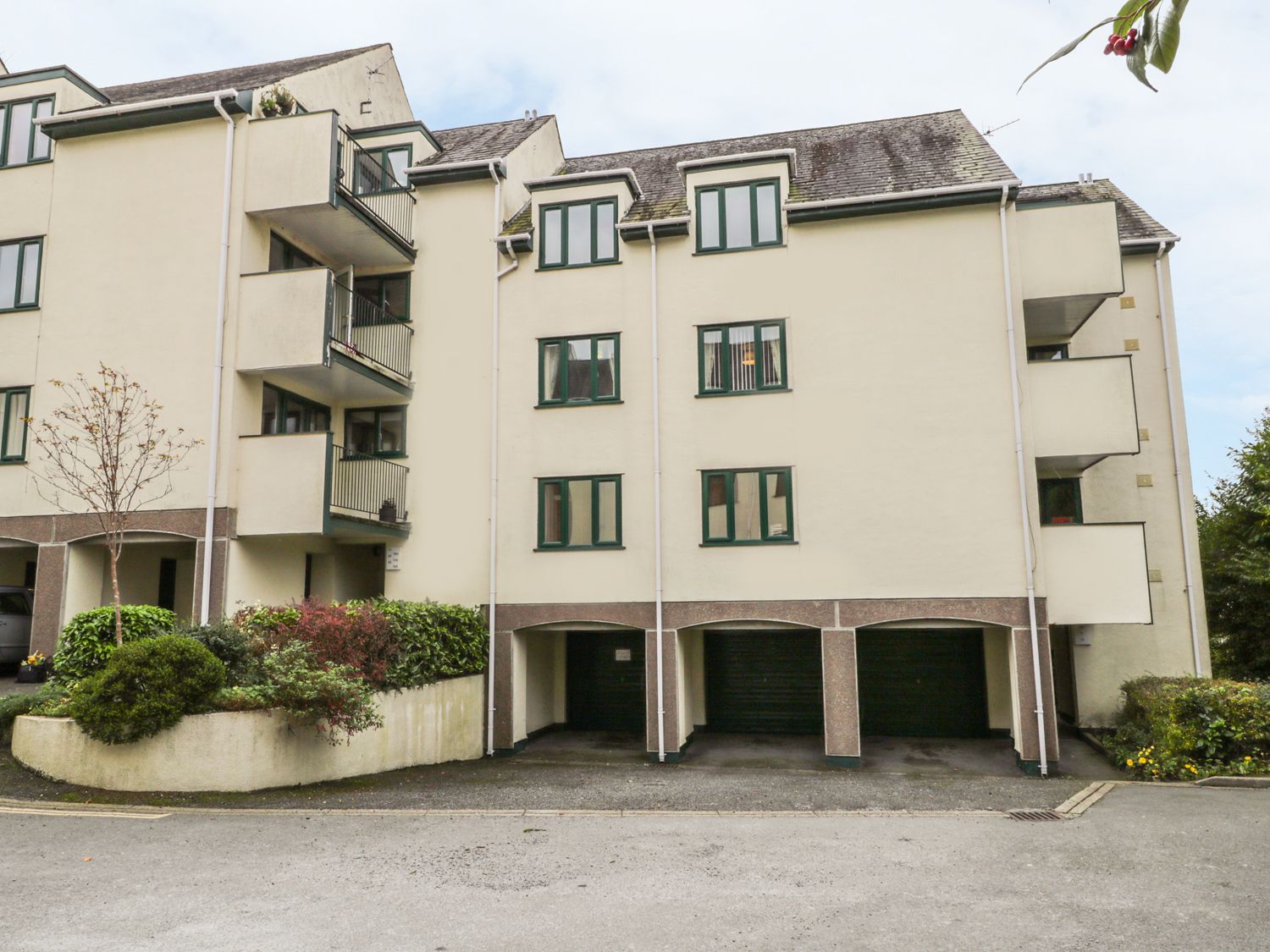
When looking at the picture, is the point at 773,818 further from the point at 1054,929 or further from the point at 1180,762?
the point at 1180,762

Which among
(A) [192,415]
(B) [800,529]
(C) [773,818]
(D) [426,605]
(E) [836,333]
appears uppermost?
(E) [836,333]

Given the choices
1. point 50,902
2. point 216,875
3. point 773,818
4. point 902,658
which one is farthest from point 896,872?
point 902,658

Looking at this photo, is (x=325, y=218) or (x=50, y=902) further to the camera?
(x=325, y=218)

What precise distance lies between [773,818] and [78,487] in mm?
13424

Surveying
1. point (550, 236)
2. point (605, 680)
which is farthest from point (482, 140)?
point (605, 680)

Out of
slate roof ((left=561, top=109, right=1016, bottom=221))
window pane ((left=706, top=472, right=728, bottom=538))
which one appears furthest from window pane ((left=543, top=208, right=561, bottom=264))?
window pane ((left=706, top=472, right=728, bottom=538))

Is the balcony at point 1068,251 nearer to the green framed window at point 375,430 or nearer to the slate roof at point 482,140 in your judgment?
the slate roof at point 482,140

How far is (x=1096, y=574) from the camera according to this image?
1555 centimetres

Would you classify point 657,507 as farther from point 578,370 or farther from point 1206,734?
Answer: point 1206,734

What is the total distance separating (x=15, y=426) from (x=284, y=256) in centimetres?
590

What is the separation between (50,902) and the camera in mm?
7438

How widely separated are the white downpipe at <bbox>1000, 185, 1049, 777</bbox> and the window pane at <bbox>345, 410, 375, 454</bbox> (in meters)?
12.3

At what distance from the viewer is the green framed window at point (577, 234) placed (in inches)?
712

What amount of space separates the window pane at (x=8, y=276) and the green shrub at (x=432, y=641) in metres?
9.73
